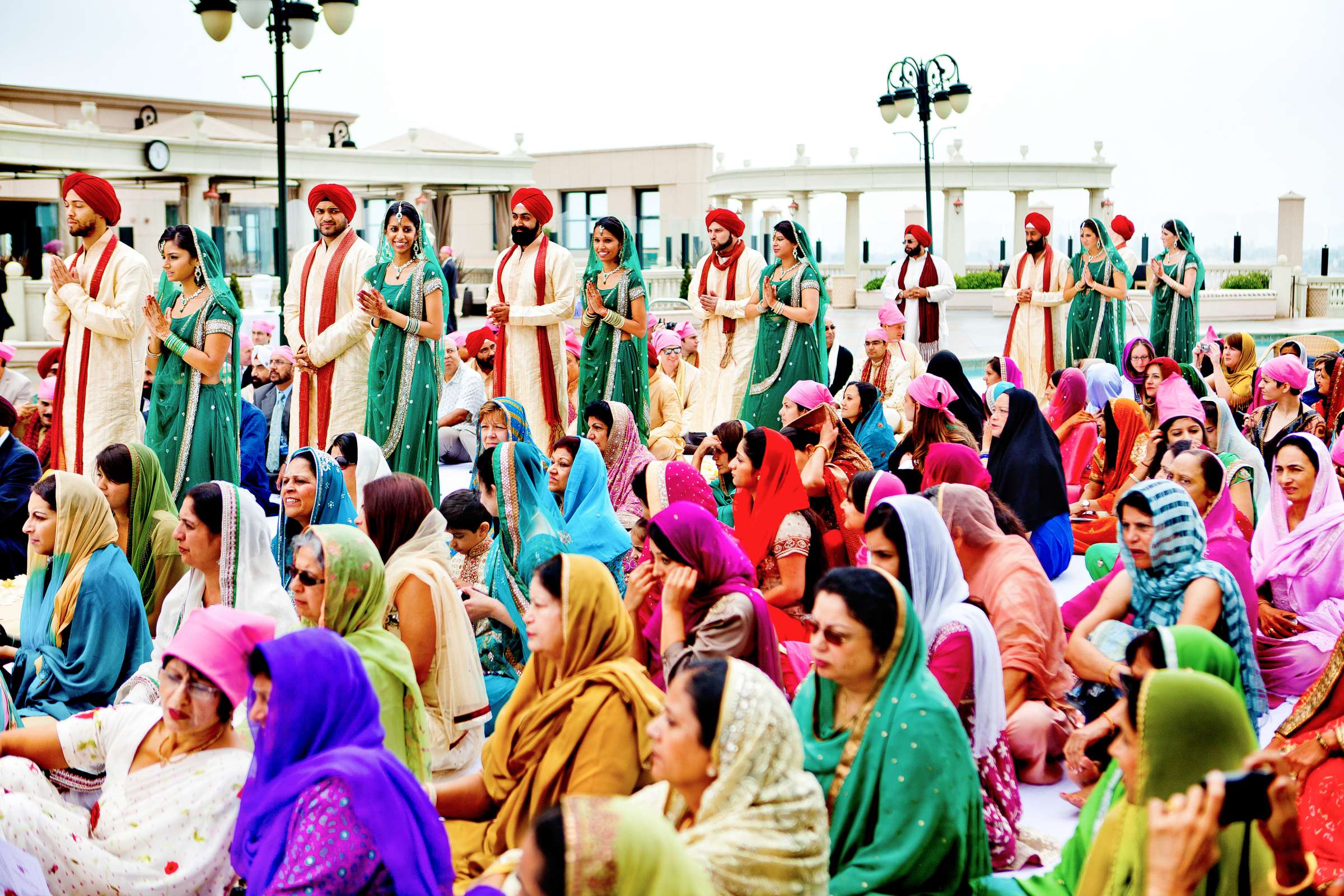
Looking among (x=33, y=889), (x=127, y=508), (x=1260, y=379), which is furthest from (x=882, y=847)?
(x=1260, y=379)

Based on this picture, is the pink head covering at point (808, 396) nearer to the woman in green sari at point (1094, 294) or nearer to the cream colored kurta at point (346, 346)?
the cream colored kurta at point (346, 346)

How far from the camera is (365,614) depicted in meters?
2.84

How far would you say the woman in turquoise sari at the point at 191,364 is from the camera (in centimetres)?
555

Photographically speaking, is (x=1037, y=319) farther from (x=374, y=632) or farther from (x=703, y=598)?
(x=374, y=632)

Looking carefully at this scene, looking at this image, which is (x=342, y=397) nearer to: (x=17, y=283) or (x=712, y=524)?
(x=712, y=524)

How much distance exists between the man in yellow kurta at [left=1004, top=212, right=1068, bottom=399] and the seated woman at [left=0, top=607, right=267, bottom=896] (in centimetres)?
780

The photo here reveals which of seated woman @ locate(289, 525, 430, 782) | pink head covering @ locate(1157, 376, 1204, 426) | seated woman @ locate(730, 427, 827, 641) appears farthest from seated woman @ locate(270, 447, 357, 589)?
pink head covering @ locate(1157, 376, 1204, 426)

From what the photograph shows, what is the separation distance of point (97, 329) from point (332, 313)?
0.94 meters

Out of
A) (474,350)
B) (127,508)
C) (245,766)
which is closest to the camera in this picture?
(245,766)

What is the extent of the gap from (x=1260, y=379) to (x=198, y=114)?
51.4 feet

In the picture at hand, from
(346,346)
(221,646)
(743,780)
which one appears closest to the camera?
(743,780)

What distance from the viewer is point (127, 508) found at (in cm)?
404

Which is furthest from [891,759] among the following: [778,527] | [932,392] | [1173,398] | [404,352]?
[1173,398]

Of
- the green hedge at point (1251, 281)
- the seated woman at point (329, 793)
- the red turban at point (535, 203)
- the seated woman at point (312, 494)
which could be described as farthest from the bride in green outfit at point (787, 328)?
the green hedge at point (1251, 281)
